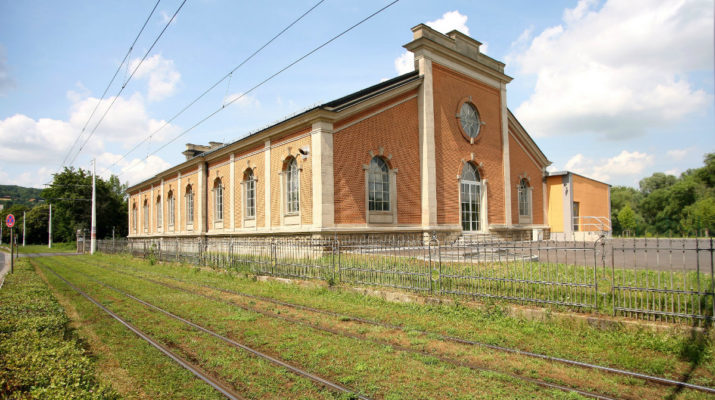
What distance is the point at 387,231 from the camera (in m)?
20.7

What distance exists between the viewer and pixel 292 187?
21641 millimetres

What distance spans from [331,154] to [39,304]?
40.0 ft

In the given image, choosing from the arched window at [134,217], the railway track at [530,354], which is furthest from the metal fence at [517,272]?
the arched window at [134,217]

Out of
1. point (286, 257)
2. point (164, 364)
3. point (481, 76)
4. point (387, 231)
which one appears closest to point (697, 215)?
point (481, 76)

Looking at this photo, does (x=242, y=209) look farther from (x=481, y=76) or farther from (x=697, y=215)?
(x=697, y=215)

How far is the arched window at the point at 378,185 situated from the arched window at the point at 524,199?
1258cm

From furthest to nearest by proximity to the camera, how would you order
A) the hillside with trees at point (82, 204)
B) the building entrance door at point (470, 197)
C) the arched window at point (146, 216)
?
1. the hillside with trees at point (82, 204)
2. the arched window at point (146, 216)
3. the building entrance door at point (470, 197)

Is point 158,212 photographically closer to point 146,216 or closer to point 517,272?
point 146,216

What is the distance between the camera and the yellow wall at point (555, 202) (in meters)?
30.6

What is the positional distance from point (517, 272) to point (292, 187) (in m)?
14.3

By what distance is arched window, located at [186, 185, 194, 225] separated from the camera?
3300cm

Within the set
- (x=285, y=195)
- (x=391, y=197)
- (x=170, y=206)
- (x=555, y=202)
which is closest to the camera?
(x=391, y=197)

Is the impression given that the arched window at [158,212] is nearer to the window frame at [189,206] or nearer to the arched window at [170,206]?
the arched window at [170,206]

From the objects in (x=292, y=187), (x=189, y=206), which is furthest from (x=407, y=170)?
(x=189, y=206)
